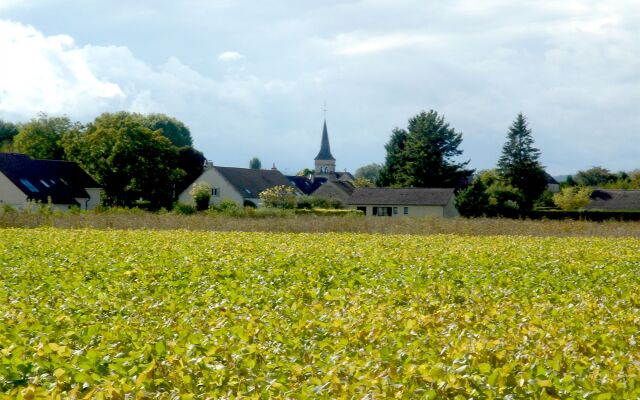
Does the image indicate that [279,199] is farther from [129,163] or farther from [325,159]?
[325,159]

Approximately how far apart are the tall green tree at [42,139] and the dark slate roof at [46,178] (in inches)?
Answer: 839

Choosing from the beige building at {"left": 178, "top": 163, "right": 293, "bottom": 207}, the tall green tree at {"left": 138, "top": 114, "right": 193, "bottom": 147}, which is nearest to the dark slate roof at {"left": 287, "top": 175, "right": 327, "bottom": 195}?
the tall green tree at {"left": 138, "top": 114, "right": 193, "bottom": 147}

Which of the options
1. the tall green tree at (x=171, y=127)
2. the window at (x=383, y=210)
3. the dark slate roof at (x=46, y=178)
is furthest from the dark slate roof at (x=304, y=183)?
the dark slate roof at (x=46, y=178)

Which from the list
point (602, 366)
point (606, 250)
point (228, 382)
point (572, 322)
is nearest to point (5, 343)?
point (228, 382)

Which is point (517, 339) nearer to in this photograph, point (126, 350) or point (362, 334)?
point (362, 334)

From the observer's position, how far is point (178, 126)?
9556 centimetres

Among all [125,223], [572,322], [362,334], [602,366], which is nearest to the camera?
[602,366]

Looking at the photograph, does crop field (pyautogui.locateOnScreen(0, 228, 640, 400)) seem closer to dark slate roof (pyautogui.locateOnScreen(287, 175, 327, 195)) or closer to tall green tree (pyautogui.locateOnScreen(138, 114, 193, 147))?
tall green tree (pyautogui.locateOnScreen(138, 114, 193, 147))

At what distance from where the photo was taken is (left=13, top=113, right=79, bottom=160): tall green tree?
273 feet

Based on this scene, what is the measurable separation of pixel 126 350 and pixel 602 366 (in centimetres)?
378

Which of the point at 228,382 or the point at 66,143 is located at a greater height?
the point at 66,143

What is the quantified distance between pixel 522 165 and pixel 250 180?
28.0 metres

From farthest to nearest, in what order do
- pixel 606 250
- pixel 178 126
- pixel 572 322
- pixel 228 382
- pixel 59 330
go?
pixel 178 126
pixel 606 250
pixel 572 322
pixel 59 330
pixel 228 382

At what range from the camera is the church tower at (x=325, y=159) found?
13450cm
